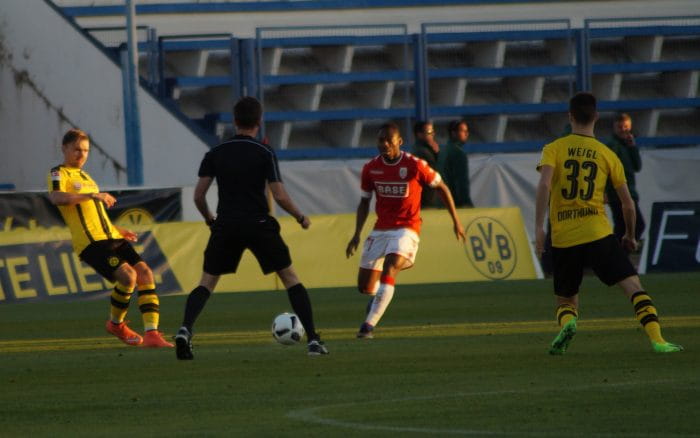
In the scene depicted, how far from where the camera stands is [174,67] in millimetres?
30484

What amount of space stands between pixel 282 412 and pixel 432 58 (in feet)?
74.6

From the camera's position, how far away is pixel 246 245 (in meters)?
11.6

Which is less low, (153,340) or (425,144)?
(425,144)

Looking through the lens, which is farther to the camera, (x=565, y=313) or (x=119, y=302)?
(x=119, y=302)

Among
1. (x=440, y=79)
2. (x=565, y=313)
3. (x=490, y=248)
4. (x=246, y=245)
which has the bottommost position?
(x=490, y=248)

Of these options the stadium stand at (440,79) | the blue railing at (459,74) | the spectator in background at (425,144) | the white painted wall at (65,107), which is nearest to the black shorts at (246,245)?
the spectator in background at (425,144)

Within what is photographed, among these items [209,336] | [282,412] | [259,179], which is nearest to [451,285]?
[209,336]

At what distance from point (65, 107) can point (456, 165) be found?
9907mm

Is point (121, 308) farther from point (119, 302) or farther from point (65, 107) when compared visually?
point (65, 107)

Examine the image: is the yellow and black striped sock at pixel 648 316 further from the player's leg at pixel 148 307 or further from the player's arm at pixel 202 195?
the player's leg at pixel 148 307

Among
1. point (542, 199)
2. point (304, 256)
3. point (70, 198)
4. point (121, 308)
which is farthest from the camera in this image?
point (304, 256)

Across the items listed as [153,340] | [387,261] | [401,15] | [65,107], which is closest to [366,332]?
[387,261]

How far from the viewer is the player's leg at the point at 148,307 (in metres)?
13.0

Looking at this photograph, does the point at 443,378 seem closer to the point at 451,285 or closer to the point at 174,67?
the point at 451,285
